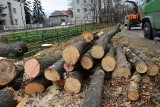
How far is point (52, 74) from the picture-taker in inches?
229

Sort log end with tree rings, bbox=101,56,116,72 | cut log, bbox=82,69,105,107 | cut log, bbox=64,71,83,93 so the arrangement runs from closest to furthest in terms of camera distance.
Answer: cut log, bbox=82,69,105,107, cut log, bbox=64,71,83,93, log end with tree rings, bbox=101,56,116,72

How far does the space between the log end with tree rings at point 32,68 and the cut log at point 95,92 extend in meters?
1.36

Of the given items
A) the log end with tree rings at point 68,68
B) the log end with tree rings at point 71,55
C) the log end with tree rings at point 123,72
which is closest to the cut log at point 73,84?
the log end with tree rings at point 68,68

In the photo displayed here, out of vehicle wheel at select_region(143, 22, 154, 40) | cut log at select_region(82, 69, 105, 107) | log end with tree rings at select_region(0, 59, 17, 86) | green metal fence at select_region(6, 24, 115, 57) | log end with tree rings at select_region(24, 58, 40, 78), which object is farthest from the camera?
vehicle wheel at select_region(143, 22, 154, 40)

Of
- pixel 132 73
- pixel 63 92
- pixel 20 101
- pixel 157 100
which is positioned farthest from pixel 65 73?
pixel 157 100

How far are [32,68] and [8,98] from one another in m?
0.88

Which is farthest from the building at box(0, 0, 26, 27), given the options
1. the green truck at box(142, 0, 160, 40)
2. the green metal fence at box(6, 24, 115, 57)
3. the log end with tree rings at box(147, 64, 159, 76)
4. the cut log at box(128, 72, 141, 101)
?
the cut log at box(128, 72, 141, 101)

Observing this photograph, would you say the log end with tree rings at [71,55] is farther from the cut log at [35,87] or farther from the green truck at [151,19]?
the green truck at [151,19]

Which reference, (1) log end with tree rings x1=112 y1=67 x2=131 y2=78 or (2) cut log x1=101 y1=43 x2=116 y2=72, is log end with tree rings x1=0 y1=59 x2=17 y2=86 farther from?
(1) log end with tree rings x1=112 y1=67 x2=131 y2=78

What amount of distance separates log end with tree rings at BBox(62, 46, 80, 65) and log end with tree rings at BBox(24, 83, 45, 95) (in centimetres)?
88

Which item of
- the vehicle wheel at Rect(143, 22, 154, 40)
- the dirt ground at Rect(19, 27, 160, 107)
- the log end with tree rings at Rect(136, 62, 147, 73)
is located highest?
the vehicle wheel at Rect(143, 22, 154, 40)

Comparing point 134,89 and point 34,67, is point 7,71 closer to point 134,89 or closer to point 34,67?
point 34,67

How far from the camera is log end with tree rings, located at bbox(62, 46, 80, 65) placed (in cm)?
596

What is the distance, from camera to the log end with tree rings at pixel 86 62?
20.3ft
